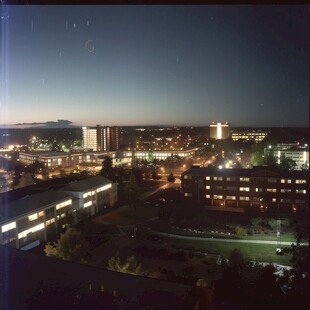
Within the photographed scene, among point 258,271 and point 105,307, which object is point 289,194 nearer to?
point 258,271

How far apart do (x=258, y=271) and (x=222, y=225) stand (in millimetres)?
3161

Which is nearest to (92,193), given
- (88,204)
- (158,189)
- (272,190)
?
(88,204)

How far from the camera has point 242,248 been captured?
5.36 meters

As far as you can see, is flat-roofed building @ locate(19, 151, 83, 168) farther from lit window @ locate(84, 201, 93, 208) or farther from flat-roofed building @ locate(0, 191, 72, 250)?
flat-roofed building @ locate(0, 191, 72, 250)

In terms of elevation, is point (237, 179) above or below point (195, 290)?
below

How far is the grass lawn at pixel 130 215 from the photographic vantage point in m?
6.70

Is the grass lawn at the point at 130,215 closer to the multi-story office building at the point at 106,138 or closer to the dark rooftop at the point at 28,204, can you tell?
the dark rooftop at the point at 28,204

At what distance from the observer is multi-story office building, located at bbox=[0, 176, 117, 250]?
4.81m

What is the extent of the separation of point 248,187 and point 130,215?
2852mm

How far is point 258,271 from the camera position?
134 inches

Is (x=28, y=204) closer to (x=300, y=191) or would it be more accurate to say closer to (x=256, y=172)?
(x=256, y=172)

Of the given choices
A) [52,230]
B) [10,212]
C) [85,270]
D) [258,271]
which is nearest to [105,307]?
[85,270]

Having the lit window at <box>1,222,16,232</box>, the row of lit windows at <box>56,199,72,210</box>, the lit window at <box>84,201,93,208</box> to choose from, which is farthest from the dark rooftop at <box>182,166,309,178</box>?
the lit window at <box>1,222,16,232</box>

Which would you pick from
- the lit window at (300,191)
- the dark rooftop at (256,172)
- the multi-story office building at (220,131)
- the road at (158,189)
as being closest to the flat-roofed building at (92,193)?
the road at (158,189)
